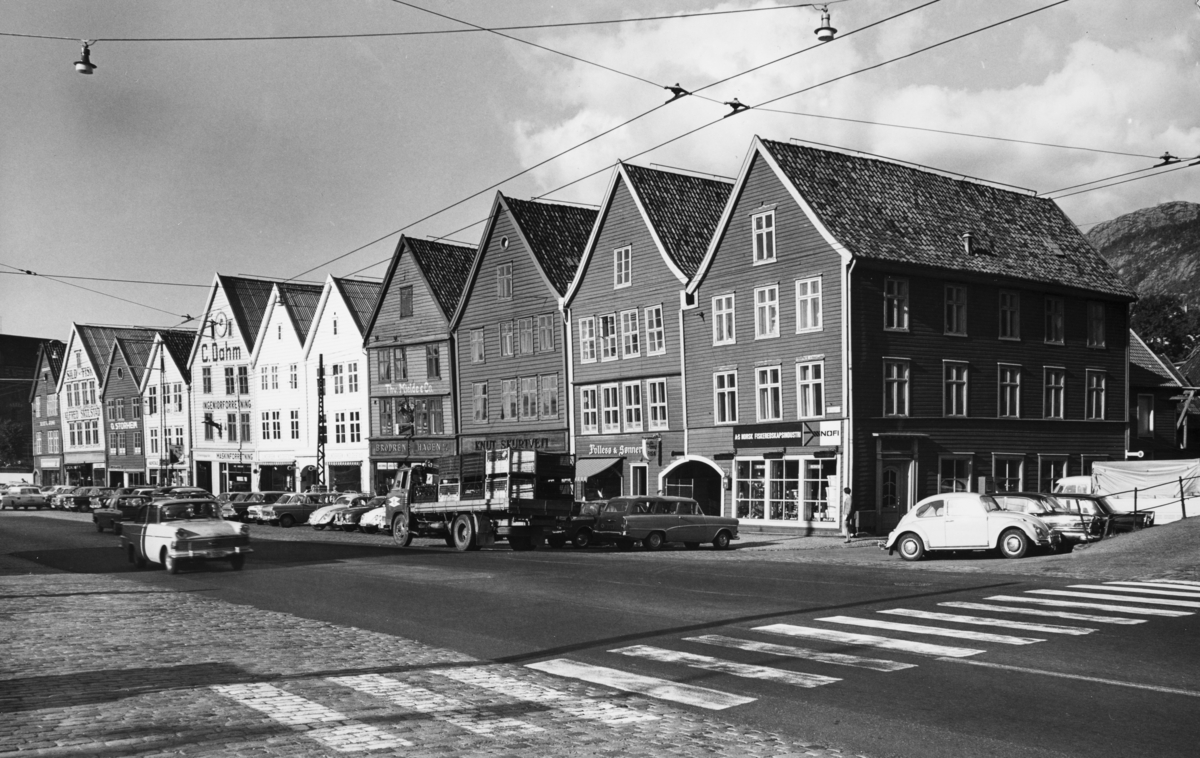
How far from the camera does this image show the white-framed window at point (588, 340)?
4834cm

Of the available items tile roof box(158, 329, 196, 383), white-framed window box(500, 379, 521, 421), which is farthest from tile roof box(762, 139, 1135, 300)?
tile roof box(158, 329, 196, 383)

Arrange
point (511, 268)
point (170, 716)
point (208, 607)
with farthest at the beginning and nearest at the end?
1. point (511, 268)
2. point (208, 607)
3. point (170, 716)

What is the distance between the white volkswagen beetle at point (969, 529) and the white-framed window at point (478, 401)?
3096 centimetres

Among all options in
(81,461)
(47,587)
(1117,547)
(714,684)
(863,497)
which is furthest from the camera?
(81,461)

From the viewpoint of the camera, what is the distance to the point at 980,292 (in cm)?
4075

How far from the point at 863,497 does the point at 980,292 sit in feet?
30.0

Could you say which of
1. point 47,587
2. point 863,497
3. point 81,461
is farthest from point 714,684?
point 81,461

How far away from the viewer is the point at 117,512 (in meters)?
46.2

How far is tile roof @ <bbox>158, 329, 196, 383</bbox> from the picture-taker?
8331cm

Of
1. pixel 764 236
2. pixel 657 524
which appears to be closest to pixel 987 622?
pixel 657 524

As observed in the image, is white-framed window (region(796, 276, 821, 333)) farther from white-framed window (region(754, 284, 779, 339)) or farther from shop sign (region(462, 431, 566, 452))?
shop sign (region(462, 431, 566, 452))

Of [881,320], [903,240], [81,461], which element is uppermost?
[903,240]

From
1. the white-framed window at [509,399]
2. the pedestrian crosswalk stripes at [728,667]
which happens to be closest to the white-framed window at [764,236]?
the white-framed window at [509,399]

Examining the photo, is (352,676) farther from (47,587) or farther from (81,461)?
(81,461)
